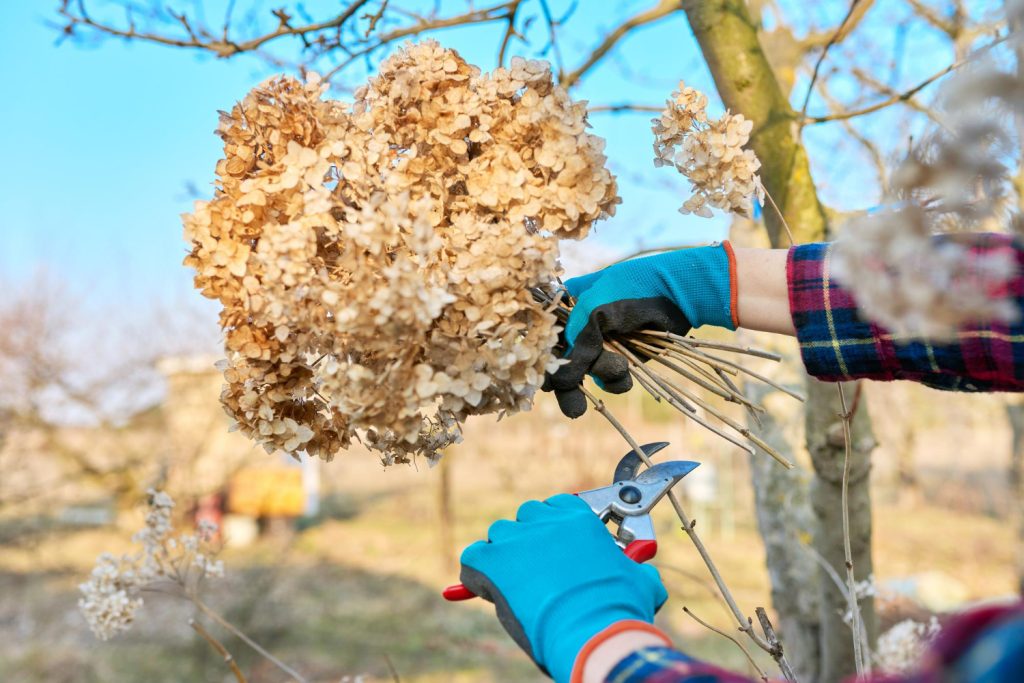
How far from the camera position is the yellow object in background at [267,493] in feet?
30.0

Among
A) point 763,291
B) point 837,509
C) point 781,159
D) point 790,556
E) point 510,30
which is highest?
point 510,30

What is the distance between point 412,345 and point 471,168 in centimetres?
31

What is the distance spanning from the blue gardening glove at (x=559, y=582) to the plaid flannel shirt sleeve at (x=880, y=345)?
0.42 meters

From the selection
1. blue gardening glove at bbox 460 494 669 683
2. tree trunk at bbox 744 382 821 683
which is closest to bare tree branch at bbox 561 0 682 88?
tree trunk at bbox 744 382 821 683

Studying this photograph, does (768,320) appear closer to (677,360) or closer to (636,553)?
(677,360)

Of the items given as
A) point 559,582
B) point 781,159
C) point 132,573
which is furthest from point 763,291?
point 132,573

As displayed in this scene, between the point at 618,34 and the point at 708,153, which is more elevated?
the point at 618,34

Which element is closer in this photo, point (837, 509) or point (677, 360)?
point (677, 360)

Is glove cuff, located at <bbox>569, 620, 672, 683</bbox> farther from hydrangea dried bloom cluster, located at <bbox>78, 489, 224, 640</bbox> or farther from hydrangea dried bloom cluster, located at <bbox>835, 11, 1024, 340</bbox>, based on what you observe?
hydrangea dried bloom cluster, located at <bbox>78, 489, 224, 640</bbox>

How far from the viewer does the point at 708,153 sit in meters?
1.24

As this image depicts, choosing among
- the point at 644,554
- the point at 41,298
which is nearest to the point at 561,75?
the point at 644,554

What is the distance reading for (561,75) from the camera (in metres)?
2.75

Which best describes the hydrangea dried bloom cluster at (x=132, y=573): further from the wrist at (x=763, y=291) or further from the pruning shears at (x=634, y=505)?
the wrist at (x=763, y=291)

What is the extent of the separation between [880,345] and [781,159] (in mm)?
1029
